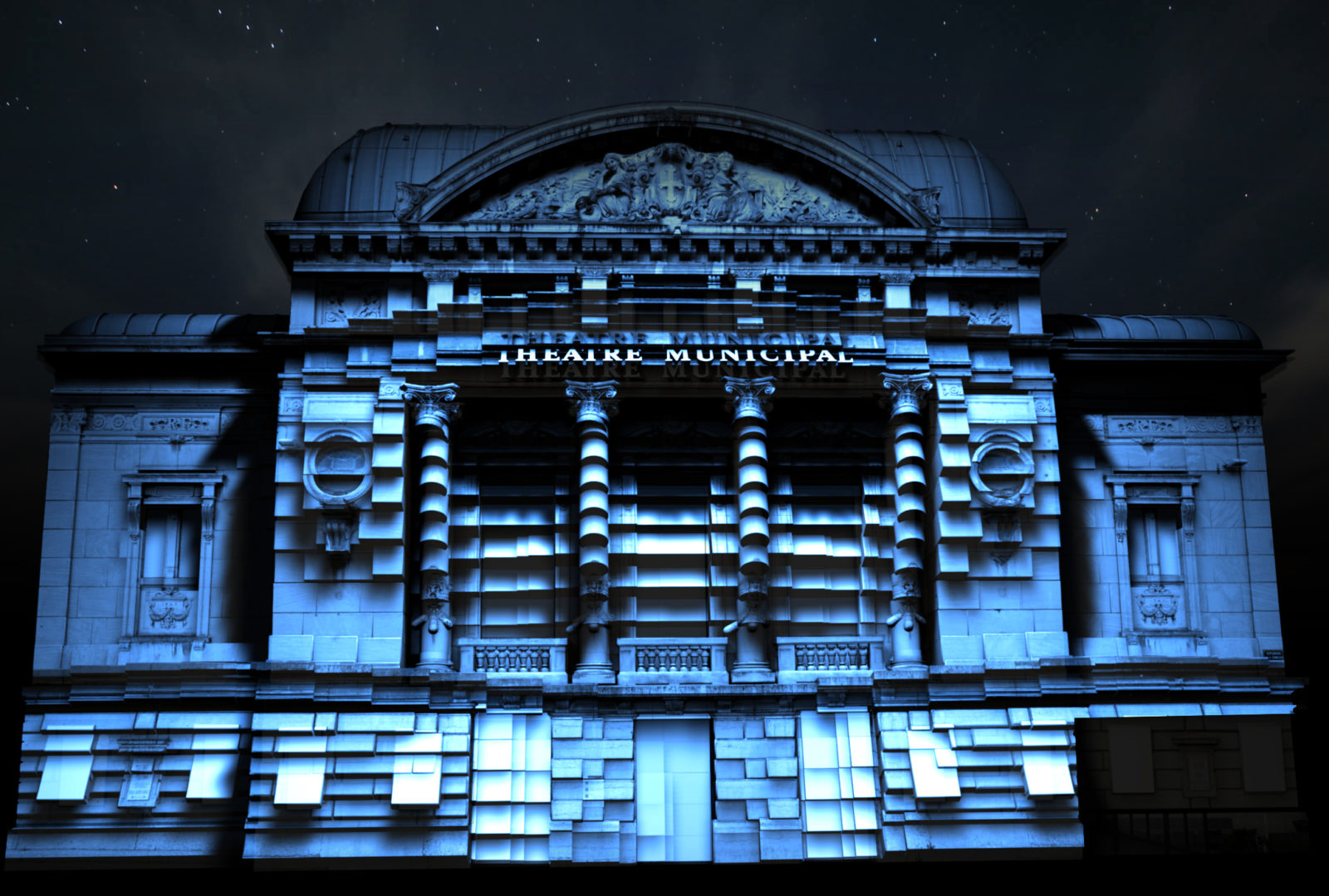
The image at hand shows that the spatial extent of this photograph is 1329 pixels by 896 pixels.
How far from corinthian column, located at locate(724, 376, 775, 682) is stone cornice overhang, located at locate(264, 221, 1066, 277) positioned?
12.1 ft

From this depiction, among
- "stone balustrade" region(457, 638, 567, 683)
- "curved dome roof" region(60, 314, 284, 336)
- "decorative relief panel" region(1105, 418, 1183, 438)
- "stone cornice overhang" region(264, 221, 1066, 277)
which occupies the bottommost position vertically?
"stone balustrade" region(457, 638, 567, 683)

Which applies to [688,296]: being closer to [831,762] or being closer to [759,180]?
[759,180]

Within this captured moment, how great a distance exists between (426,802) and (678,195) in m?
17.0

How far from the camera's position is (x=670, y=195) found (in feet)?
116

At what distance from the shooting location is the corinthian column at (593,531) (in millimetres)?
32438

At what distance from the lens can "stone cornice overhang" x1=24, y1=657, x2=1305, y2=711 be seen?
1243 inches

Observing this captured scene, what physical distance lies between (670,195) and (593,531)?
31.3ft

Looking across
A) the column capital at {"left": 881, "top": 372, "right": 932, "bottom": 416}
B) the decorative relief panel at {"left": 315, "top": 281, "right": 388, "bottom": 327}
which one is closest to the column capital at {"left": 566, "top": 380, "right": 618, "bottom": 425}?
the decorative relief panel at {"left": 315, "top": 281, "right": 388, "bottom": 327}

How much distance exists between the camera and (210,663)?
3253 cm

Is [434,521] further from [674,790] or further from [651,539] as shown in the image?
[674,790]

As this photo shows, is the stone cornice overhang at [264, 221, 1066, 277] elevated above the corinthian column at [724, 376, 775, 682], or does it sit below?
above

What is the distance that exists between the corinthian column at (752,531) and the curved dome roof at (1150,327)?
976 centimetres

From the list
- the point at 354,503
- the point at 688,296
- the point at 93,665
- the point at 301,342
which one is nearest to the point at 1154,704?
the point at 688,296

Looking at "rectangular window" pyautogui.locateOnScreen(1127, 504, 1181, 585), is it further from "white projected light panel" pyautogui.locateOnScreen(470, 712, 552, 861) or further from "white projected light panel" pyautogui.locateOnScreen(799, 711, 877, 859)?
"white projected light panel" pyautogui.locateOnScreen(470, 712, 552, 861)
